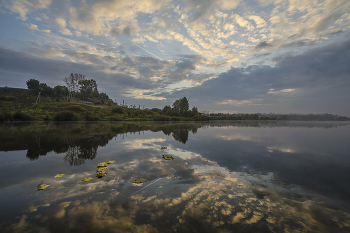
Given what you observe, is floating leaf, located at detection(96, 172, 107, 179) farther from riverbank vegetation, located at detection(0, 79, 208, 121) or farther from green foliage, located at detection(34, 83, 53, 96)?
green foliage, located at detection(34, 83, 53, 96)

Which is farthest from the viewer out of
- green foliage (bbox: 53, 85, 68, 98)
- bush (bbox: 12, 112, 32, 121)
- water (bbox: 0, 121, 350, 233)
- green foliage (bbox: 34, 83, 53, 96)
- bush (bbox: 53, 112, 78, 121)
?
green foliage (bbox: 53, 85, 68, 98)

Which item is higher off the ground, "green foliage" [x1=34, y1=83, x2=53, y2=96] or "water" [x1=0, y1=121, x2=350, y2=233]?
"green foliage" [x1=34, y1=83, x2=53, y2=96]

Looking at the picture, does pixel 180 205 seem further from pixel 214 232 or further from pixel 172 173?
pixel 172 173

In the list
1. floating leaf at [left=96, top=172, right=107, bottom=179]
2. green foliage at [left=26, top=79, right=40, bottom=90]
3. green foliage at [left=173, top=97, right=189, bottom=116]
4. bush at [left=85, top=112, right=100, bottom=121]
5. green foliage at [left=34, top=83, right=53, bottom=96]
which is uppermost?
green foliage at [left=26, top=79, right=40, bottom=90]

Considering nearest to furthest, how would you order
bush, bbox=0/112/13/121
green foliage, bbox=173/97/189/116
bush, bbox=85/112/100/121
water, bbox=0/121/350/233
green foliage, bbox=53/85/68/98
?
water, bbox=0/121/350/233
bush, bbox=0/112/13/121
bush, bbox=85/112/100/121
green foliage, bbox=53/85/68/98
green foliage, bbox=173/97/189/116

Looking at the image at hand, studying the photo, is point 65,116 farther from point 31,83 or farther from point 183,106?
point 31,83

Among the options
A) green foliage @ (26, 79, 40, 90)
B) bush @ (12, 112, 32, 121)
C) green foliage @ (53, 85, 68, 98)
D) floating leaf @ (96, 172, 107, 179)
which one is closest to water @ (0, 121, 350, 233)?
floating leaf @ (96, 172, 107, 179)

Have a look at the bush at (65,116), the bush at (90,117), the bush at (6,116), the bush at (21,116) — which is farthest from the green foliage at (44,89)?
the bush at (6,116)

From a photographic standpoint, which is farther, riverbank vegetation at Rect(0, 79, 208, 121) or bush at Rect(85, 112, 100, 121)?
bush at Rect(85, 112, 100, 121)

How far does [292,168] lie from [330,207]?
364cm

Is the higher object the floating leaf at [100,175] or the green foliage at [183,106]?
the green foliage at [183,106]

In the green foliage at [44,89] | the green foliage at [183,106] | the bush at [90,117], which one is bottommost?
the bush at [90,117]

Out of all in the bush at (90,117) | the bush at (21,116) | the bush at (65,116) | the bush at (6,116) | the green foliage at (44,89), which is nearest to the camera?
the bush at (6,116)

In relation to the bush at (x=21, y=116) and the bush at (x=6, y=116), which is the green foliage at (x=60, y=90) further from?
the bush at (x=6, y=116)
